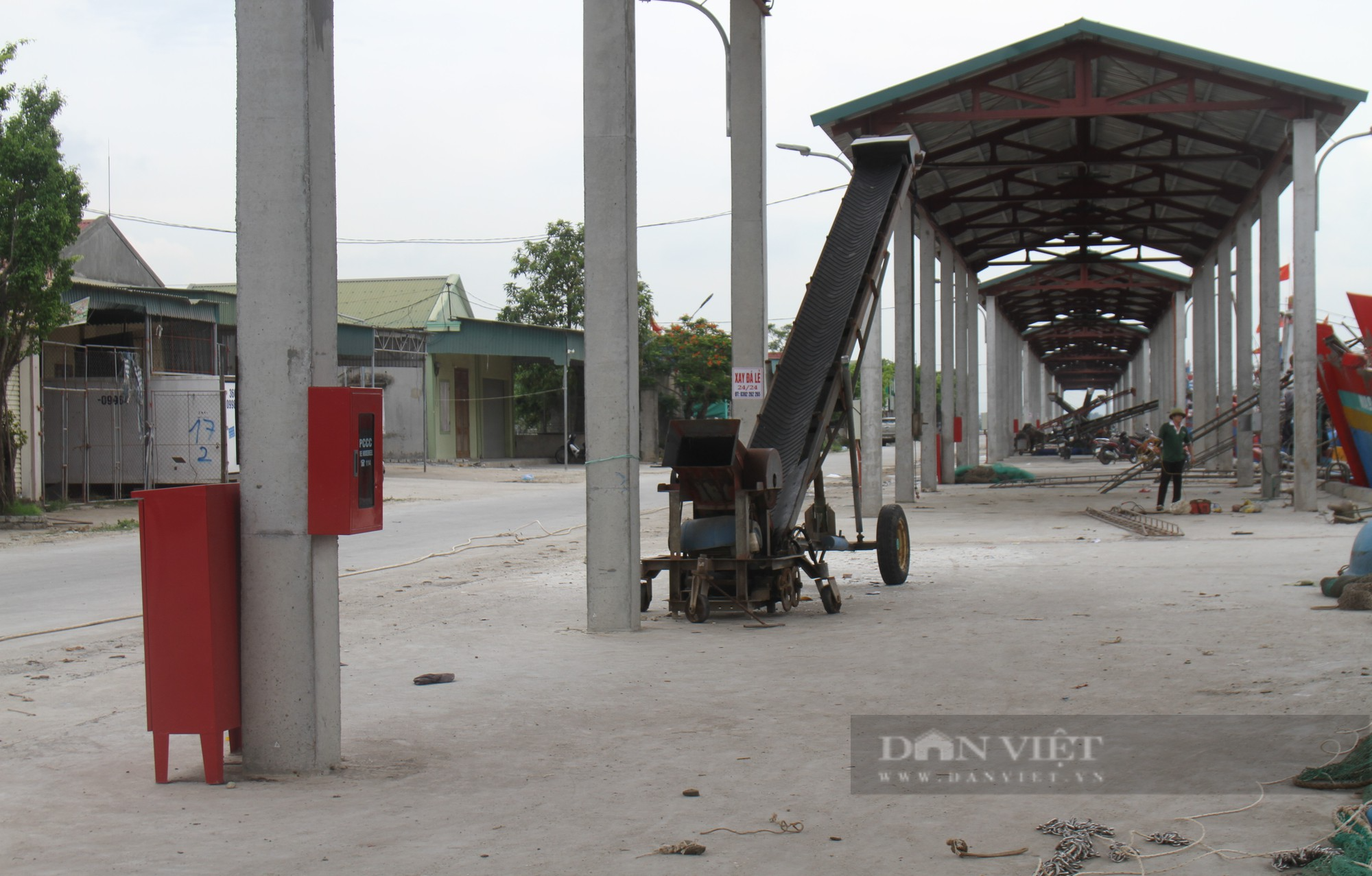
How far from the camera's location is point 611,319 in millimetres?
9773

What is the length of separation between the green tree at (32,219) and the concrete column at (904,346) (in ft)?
49.1

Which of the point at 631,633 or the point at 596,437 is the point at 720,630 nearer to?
the point at 631,633

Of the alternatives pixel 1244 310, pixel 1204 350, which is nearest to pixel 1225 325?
pixel 1244 310

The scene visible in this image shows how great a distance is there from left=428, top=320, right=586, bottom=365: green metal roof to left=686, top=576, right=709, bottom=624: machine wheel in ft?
114

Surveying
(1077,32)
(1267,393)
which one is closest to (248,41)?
(1077,32)

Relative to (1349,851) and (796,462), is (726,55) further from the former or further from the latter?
(1349,851)

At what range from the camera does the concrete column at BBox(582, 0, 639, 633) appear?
973 cm

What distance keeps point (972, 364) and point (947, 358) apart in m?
6.41

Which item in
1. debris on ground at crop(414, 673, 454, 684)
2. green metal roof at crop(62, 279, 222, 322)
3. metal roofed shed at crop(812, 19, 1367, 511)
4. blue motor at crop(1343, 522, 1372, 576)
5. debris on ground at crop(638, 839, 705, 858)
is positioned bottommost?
debris on ground at crop(414, 673, 454, 684)

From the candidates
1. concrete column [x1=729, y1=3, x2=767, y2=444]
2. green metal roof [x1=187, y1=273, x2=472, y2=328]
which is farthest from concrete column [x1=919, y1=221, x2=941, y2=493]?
green metal roof [x1=187, y1=273, x2=472, y2=328]

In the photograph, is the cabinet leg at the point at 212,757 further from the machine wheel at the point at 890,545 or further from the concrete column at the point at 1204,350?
the concrete column at the point at 1204,350

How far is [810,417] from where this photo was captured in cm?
1188

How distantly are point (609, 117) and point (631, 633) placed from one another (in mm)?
4110

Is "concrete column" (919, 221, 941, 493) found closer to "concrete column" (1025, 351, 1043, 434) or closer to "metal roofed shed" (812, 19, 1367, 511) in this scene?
"metal roofed shed" (812, 19, 1367, 511)
